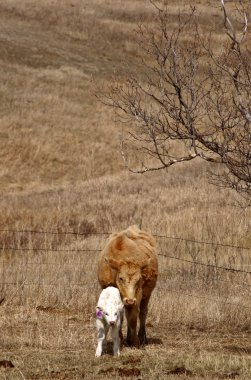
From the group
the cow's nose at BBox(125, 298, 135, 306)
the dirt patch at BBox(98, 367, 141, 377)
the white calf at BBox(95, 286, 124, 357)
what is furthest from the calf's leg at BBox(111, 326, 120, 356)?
the dirt patch at BBox(98, 367, 141, 377)

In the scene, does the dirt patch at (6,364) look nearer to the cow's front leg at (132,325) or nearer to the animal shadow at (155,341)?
the cow's front leg at (132,325)

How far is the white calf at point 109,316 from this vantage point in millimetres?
9375

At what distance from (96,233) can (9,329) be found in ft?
28.6

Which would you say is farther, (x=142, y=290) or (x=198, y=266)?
(x=198, y=266)

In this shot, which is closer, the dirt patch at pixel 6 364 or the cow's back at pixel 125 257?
the dirt patch at pixel 6 364

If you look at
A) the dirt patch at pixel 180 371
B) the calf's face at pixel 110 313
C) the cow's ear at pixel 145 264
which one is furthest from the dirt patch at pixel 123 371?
the cow's ear at pixel 145 264

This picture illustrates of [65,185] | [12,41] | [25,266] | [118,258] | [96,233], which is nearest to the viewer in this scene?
[118,258]

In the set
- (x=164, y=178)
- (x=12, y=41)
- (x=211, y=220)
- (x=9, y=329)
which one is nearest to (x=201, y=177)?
(x=164, y=178)

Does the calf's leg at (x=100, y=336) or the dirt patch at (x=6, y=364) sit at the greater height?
the calf's leg at (x=100, y=336)

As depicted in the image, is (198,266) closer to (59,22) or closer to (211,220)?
(211,220)

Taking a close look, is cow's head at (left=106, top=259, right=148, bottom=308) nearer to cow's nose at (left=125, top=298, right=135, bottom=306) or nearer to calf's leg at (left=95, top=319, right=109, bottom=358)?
cow's nose at (left=125, top=298, right=135, bottom=306)

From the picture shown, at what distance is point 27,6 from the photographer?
205ft

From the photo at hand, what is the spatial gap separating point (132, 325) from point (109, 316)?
95cm

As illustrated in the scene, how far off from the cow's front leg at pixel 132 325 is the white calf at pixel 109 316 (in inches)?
19.6
